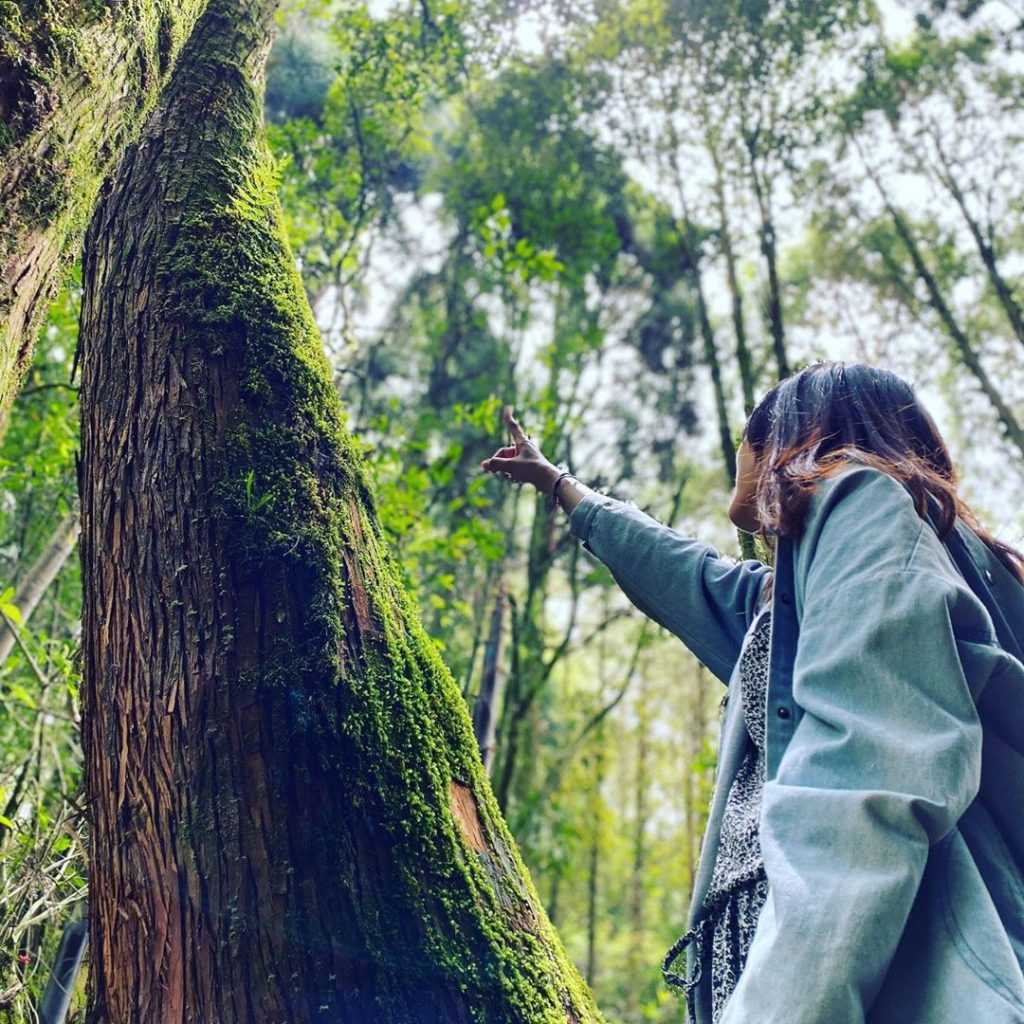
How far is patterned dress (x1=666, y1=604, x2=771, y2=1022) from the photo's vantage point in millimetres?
1206

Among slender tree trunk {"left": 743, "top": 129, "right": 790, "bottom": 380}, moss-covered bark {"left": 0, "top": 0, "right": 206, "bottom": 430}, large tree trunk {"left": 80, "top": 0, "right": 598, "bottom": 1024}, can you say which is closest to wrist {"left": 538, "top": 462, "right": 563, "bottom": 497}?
large tree trunk {"left": 80, "top": 0, "right": 598, "bottom": 1024}

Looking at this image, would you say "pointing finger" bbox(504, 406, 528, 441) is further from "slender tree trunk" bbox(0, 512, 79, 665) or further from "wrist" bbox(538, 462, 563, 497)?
"slender tree trunk" bbox(0, 512, 79, 665)

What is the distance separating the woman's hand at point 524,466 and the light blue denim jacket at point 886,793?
969 mm

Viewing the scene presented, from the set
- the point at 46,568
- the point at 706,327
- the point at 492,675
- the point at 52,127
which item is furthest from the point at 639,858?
the point at 52,127

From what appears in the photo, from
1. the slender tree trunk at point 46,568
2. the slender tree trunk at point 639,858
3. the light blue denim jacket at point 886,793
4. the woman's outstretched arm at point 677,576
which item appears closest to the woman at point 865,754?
the light blue denim jacket at point 886,793

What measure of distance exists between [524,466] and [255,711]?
1014 mm

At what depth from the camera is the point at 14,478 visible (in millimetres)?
4695

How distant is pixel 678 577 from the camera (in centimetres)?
179

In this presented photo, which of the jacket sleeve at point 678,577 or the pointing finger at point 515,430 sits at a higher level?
the pointing finger at point 515,430

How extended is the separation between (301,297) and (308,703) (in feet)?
3.48

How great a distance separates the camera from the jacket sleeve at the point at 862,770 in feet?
2.79

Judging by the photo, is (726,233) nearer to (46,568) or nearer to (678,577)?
(46,568)

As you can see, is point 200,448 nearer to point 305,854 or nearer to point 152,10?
point 305,854

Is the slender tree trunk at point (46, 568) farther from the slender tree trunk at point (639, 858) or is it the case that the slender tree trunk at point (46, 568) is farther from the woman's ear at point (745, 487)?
the slender tree trunk at point (639, 858)
